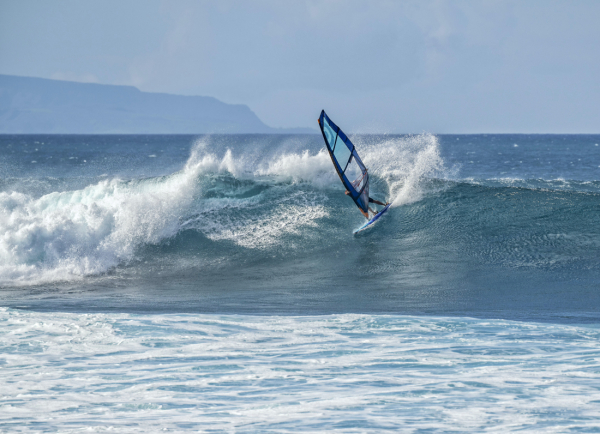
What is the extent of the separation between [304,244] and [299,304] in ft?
11.3

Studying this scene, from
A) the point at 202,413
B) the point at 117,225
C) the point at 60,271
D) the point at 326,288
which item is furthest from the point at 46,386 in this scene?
the point at 117,225

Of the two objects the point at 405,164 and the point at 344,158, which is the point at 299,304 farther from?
the point at 405,164

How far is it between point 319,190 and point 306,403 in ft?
31.9

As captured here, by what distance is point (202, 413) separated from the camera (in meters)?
4.69

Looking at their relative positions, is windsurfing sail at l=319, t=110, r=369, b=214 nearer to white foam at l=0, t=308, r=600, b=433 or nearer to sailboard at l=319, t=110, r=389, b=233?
sailboard at l=319, t=110, r=389, b=233

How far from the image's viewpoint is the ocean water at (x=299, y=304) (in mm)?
4793

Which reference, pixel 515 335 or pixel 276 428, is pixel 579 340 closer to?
pixel 515 335

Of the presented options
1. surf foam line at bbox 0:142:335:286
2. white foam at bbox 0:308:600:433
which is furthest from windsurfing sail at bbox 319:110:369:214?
white foam at bbox 0:308:600:433

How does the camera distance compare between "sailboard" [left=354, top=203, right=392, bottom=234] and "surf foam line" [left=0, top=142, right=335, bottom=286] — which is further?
"sailboard" [left=354, top=203, right=392, bottom=234]

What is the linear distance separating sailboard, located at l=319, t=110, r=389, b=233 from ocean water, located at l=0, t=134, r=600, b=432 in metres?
0.75

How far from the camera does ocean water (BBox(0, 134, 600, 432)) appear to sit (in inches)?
189

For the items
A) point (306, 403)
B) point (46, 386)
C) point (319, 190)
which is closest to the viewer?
point (306, 403)

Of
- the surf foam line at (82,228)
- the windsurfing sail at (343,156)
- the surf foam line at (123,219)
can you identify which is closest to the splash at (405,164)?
the surf foam line at (123,219)

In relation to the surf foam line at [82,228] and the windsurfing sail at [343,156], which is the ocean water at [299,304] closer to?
the surf foam line at [82,228]
